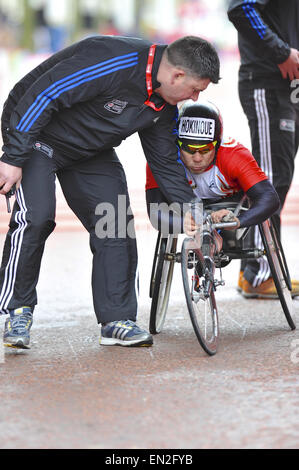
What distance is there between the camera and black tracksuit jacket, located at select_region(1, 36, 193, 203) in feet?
13.9

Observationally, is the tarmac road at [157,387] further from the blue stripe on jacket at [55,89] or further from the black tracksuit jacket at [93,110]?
the blue stripe on jacket at [55,89]

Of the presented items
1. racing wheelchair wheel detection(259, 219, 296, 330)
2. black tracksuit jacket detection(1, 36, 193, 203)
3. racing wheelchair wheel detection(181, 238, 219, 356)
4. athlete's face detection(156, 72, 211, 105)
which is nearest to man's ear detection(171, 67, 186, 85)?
athlete's face detection(156, 72, 211, 105)

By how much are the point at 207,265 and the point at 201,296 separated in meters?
0.18

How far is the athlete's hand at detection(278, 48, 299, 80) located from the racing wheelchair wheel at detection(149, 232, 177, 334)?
1549mm

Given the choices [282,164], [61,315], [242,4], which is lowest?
[61,315]

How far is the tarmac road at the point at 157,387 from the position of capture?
3.10 meters

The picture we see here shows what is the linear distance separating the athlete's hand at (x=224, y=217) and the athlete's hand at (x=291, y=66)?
1541 mm

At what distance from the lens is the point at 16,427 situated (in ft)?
10.6

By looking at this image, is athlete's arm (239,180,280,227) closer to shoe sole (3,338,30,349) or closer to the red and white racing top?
the red and white racing top

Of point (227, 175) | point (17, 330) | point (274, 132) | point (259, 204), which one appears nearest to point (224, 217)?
point (259, 204)

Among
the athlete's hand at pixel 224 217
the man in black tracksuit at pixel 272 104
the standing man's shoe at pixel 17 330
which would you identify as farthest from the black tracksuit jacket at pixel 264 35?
the standing man's shoe at pixel 17 330

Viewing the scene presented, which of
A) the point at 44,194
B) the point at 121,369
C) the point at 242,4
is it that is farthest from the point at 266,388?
the point at 242,4

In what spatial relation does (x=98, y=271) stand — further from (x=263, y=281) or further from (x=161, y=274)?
(x=263, y=281)
